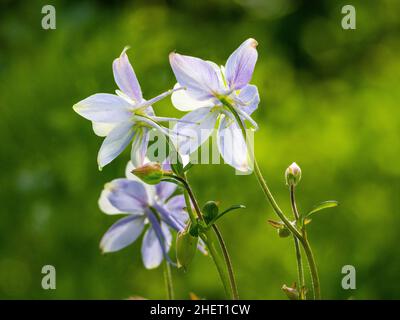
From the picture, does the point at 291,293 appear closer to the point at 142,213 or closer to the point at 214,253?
the point at 214,253

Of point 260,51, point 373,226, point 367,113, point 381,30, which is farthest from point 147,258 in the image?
point 381,30

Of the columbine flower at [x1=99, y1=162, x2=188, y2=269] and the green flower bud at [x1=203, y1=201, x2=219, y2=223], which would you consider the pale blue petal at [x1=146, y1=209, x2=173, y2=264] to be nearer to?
the columbine flower at [x1=99, y1=162, x2=188, y2=269]

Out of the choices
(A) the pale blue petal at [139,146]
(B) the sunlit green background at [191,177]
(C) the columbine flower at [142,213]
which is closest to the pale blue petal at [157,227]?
(C) the columbine flower at [142,213]

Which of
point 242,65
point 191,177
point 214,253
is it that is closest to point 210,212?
point 214,253

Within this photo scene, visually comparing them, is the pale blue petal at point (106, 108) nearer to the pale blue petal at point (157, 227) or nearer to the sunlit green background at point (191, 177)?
the pale blue petal at point (157, 227)

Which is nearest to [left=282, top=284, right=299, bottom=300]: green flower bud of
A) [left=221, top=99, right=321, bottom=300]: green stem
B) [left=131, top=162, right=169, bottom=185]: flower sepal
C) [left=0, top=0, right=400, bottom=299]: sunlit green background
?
[left=221, top=99, right=321, bottom=300]: green stem

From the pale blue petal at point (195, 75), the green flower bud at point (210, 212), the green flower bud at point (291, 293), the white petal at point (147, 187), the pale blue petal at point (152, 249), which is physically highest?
the pale blue petal at point (195, 75)

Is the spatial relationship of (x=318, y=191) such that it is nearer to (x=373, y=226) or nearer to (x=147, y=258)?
(x=373, y=226)
